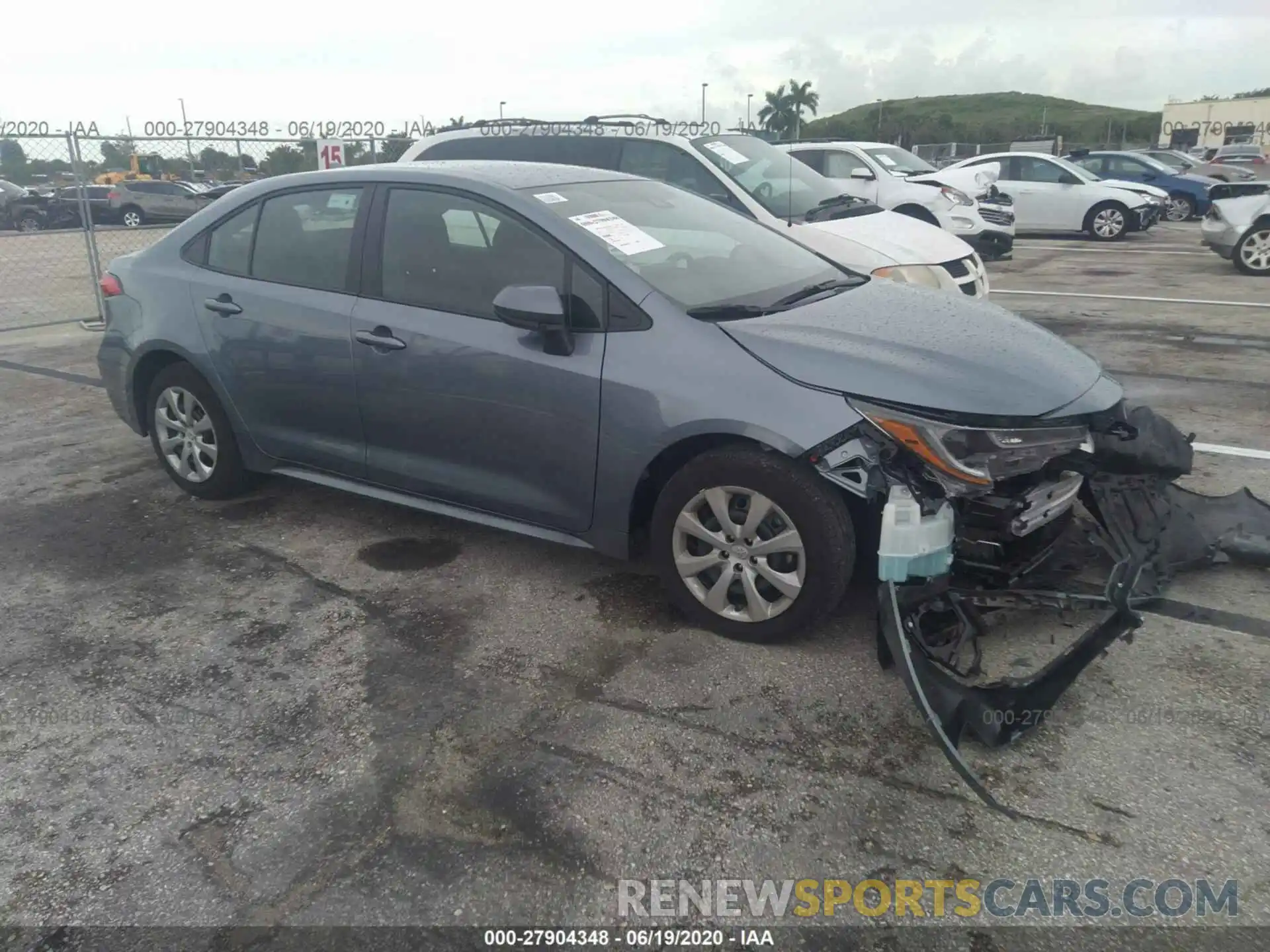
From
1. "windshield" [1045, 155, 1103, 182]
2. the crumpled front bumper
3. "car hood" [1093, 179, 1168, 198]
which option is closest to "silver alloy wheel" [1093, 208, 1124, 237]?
"car hood" [1093, 179, 1168, 198]

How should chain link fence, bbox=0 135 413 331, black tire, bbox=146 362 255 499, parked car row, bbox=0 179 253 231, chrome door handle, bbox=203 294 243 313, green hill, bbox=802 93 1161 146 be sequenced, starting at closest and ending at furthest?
1. chrome door handle, bbox=203 294 243 313
2. black tire, bbox=146 362 255 499
3. chain link fence, bbox=0 135 413 331
4. parked car row, bbox=0 179 253 231
5. green hill, bbox=802 93 1161 146

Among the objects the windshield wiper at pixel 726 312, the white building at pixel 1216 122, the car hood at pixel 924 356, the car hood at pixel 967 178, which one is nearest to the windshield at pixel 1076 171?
the car hood at pixel 967 178

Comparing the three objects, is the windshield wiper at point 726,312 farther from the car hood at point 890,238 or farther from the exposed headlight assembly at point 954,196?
the exposed headlight assembly at point 954,196

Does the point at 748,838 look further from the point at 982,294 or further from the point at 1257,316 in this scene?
the point at 1257,316

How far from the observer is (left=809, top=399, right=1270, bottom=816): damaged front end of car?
281 cm

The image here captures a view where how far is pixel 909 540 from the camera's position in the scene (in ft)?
9.48

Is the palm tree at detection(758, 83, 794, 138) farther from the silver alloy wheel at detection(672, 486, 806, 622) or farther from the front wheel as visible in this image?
the silver alloy wheel at detection(672, 486, 806, 622)

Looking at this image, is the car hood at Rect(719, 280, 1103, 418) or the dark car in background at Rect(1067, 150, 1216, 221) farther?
the dark car in background at Rect(1067, 150, 1216, 221)

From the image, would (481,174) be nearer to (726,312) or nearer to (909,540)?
(726,312)

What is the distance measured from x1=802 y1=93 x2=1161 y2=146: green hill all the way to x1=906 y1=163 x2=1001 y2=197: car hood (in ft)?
86.0

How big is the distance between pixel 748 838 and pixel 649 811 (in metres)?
0.28

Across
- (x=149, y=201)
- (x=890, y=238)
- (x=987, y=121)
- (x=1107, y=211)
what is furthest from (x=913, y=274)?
(x=987, y=121)

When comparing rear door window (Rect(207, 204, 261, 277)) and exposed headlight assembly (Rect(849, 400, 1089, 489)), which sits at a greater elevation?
rear door window (Rect(207, 204, 261, 277))

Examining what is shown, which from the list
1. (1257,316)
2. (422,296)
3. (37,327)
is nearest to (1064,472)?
(422,296)
